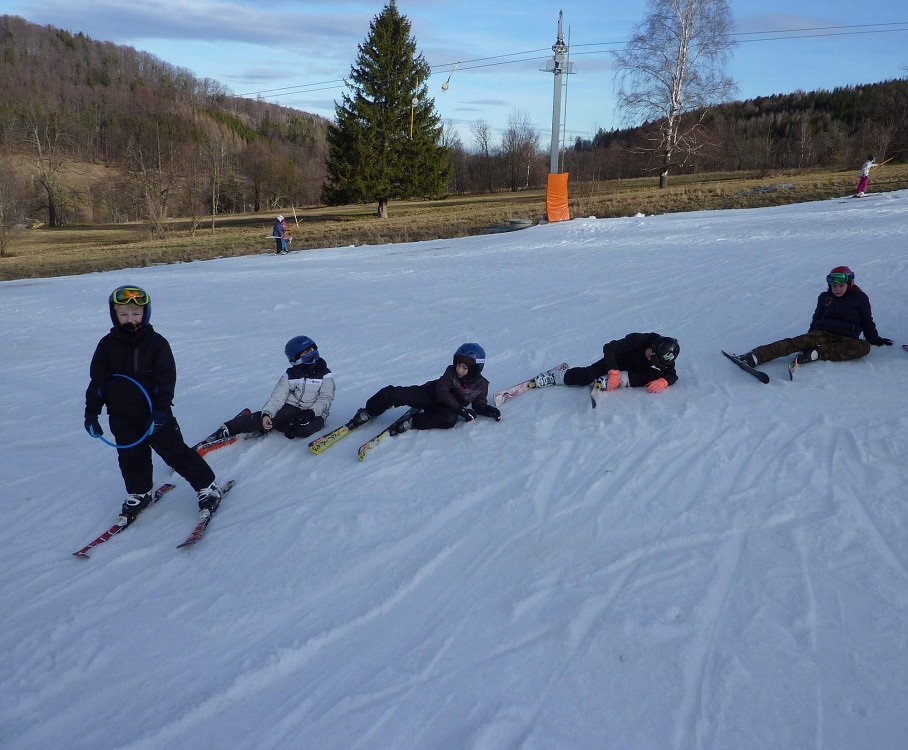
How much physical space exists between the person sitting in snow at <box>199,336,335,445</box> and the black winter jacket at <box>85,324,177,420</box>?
157cm

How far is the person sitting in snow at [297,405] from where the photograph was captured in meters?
6.03

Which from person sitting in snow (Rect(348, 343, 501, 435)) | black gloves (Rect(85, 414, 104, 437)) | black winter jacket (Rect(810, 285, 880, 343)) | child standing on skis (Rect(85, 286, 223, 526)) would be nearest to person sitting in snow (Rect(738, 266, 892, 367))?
black winter jacket (Rect(810, 285, 880, 343))

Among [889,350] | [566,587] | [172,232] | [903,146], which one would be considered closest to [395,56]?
[172,232]

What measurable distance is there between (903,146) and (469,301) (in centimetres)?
4164

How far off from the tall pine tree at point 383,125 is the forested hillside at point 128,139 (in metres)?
12.4

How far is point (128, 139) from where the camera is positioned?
1924 inches

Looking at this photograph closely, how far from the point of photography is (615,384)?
6.47 m

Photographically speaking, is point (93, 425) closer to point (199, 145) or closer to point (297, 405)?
point (297, 405)

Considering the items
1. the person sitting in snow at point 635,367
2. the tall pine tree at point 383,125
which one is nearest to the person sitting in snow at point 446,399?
the person sitting in snow at point 635,367

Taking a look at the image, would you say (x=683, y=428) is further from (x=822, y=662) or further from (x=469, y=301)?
(x=469, y=301)

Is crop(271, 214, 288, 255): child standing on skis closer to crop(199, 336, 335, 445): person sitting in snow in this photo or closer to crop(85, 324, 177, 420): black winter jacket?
crop(199, 336, 335, 445): person sitting in snow

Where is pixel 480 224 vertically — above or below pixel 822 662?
above

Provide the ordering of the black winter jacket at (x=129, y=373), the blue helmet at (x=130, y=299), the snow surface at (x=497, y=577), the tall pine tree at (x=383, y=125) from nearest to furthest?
the snow surface at (x=497, y=577), the blue helmet at (x=130, y=299), the black winter jacket at (x=129, y=373), the tall pine tree at (x=383, y=125)

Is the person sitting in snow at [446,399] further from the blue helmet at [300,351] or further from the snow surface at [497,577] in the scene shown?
the blue helmet at [300,351]
